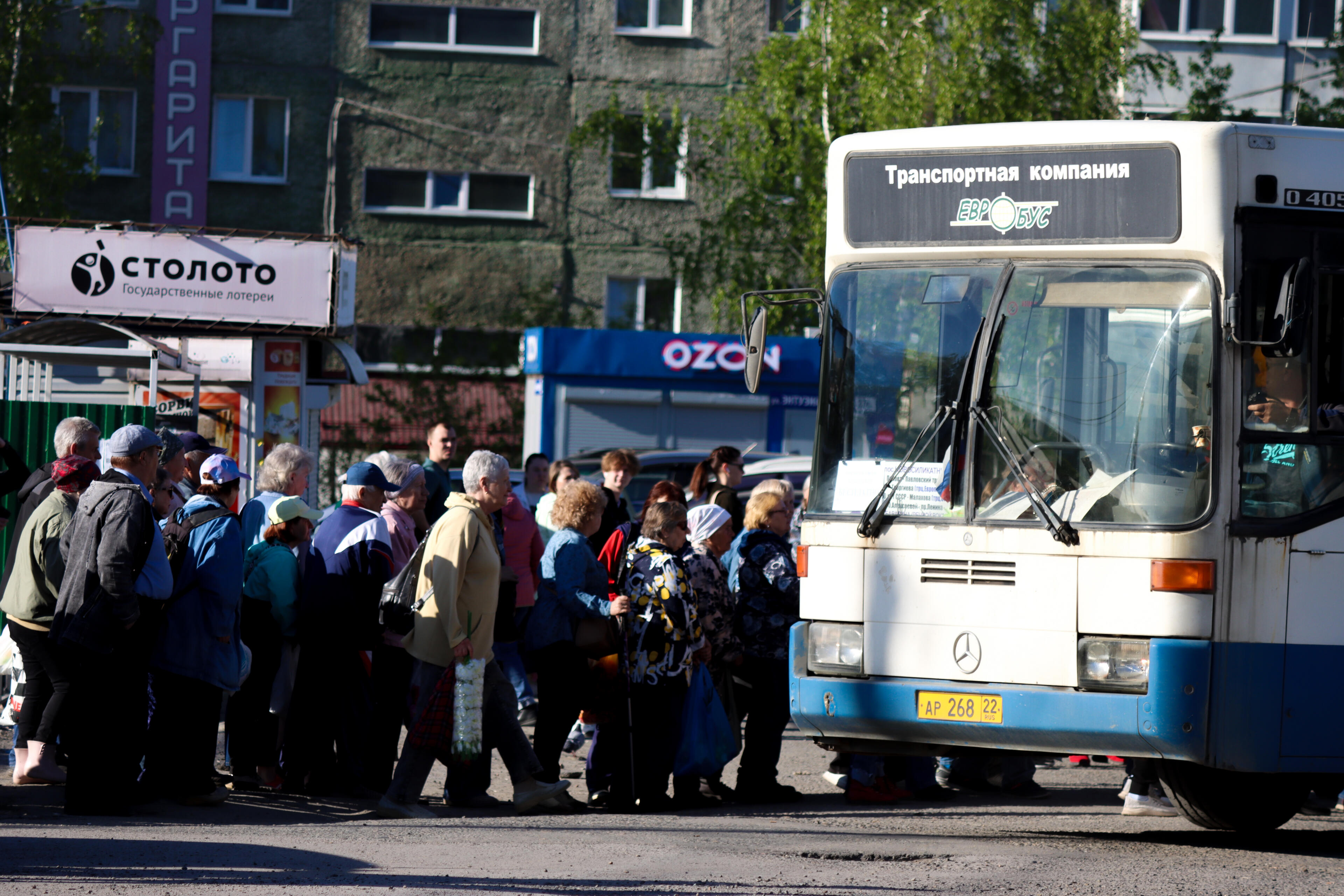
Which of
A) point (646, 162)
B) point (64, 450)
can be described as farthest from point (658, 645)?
point (646, 162)

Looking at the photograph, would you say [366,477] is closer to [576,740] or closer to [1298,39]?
[576,740]

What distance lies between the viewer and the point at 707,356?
85.8 ft

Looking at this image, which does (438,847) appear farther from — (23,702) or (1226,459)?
(1226,459)

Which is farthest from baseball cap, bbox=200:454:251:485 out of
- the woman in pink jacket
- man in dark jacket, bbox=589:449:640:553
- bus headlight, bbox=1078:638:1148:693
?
bus headlight, bbox=1078:638:1148:693

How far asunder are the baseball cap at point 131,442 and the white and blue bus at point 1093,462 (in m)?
3.06

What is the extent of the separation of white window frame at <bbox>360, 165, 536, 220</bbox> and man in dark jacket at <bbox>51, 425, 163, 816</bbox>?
2560 cm

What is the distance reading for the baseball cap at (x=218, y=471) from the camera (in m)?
9.03

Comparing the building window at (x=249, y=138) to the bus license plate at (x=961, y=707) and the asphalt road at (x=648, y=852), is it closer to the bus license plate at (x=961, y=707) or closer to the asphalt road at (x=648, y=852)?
the asphalt road at (x=648, y=852)

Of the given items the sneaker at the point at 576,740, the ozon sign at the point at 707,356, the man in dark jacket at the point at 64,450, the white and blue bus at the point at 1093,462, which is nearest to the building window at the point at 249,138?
the ozon sign at the point at 707,356

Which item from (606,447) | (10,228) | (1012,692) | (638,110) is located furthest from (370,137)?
(1012,692)

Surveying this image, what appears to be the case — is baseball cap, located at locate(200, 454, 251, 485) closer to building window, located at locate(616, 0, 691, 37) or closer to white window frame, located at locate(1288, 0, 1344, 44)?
building window, located at locate(616, 0, 691, 37)

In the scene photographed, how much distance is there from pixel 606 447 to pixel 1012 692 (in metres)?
17.6

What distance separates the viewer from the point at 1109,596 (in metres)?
7.35

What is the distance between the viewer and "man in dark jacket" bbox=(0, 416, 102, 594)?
9.20m
